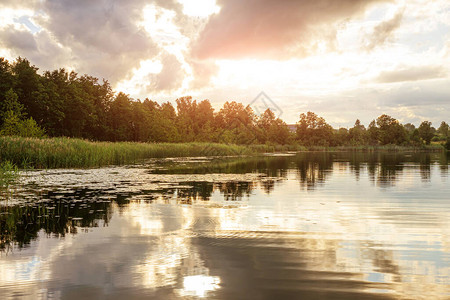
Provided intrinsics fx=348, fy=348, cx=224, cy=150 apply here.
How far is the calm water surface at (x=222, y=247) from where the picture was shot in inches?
217

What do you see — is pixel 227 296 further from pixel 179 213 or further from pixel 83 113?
pixel 83 113

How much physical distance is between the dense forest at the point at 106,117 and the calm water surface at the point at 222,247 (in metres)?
40.0

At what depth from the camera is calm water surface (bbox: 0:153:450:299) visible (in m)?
5.50

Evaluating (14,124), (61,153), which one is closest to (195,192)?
A: (61,153)

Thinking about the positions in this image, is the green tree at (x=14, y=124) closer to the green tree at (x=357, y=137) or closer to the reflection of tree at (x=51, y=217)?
the reflection of tree at (x=51, y=217)

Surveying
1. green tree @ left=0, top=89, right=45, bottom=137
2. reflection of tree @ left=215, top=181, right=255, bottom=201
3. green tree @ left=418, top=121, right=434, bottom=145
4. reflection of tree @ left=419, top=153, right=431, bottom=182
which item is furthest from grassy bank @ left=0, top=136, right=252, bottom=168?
green tree @ left=418, top=121, right=434, bottom=145

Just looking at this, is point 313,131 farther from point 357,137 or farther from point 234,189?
point 234,189

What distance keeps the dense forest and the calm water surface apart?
40.0m

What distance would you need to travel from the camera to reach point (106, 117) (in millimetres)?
88250

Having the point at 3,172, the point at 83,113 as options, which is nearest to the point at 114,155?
the point at 3,172

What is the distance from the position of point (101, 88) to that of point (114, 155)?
59270mm

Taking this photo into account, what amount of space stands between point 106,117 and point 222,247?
284 ft

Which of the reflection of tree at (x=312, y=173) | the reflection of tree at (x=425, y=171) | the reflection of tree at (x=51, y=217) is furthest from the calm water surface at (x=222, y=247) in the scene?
the reflection of tree at (x=425, y=171)

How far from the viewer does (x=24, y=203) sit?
12906 millimetres
